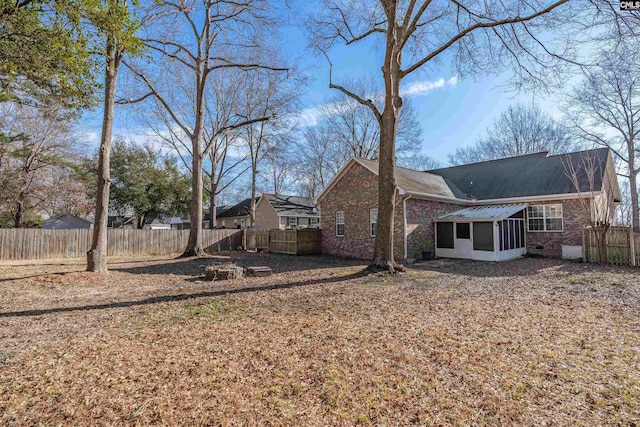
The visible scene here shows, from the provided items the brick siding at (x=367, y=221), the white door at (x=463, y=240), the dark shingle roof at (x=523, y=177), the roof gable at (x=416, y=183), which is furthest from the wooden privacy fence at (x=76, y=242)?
the dark shingle roof at (x=523, y=177)

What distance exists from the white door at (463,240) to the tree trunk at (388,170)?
6078mm

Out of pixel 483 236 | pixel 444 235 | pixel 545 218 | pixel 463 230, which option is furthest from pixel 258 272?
pixel 545 218

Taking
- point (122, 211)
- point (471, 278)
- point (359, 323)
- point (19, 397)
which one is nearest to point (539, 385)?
point (359, 323)

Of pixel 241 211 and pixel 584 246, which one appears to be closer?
pixel 584 246

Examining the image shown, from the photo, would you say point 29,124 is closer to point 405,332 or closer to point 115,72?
point 115,72

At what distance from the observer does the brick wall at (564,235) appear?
14.0 meters

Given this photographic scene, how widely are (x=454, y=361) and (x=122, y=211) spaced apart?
3044cm

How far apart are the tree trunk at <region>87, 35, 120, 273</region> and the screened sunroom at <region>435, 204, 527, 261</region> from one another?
45.0 ft

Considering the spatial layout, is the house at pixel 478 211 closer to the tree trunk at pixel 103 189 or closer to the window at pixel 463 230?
the window at pixel 463 230

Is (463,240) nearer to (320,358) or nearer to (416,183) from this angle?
(416,183)

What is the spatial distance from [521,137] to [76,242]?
111 feet

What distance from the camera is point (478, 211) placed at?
15.2m

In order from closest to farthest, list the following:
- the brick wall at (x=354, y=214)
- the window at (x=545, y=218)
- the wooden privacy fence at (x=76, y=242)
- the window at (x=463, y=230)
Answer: the wooden privacy fence at (x=76, y=242)
the window at (x=463, y=230)
the window at (x=545, y=218)
the brick wall at (x=354, y=214)

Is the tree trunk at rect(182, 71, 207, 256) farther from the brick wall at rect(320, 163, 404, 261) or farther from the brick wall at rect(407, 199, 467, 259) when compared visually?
the brick wall at rect(407, 199, 467, 259)
